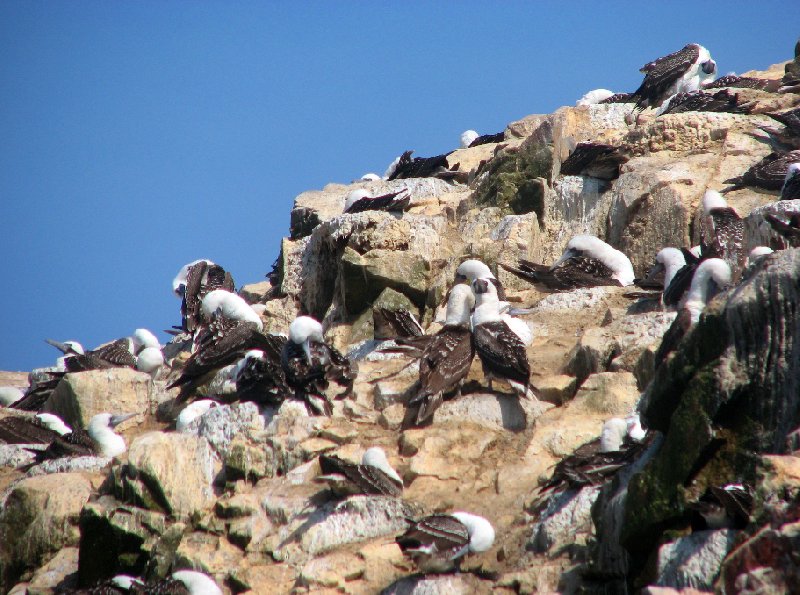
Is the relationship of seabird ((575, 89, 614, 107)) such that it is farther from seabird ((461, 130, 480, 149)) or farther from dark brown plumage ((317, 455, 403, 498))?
dark brown plumage ((317, 455, 403, 498))

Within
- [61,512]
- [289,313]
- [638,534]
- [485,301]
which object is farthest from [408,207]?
[638,534]

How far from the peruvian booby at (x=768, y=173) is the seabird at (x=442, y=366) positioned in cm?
611

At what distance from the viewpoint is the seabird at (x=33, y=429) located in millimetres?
14219

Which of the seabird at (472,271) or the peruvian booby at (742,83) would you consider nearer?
the seabird at (472,271)

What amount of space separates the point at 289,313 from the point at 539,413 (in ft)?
23.8

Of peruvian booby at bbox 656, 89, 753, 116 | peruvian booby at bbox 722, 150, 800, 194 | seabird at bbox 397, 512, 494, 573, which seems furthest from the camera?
peruvian booby at bbox 656, 89, 753, 116

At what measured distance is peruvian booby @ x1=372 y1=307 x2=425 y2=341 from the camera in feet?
45.0

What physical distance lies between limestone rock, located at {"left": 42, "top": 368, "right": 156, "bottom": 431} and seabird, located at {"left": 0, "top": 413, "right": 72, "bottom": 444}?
0.27 m

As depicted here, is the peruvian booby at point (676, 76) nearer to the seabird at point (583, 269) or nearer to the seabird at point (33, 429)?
the seabird at point (583, 269)

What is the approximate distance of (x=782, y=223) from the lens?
1211cm

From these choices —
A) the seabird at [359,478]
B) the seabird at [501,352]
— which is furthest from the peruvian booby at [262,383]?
the seabird at [501,352]

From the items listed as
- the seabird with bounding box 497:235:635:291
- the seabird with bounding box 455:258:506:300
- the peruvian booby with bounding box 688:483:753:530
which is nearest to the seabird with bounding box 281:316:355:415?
the seabird with bounding box 455:258:506:300

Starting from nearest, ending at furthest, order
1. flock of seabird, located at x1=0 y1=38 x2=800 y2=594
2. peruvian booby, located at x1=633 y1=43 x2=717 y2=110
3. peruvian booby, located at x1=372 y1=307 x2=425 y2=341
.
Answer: flock of seabird, located at x1=0 y1=38 x2=800 y2=594 → peruvian booby, located at x1=372 y1=307 x2=425 y2=341 → peruvian booby, located at x1=633 y1=43 x2=717 y2=110

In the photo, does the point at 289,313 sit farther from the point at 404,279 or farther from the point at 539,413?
the point at 539,413
